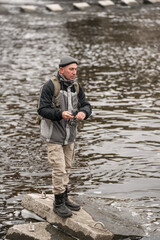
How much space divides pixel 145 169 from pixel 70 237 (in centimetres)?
270

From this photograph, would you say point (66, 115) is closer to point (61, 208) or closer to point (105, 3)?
point (61, 208)

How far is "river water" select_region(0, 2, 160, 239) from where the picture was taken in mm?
7957

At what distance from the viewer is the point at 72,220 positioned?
6500 mm

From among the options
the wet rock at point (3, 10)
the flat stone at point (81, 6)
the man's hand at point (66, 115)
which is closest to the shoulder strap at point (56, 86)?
the man's hand at point (66, 115)

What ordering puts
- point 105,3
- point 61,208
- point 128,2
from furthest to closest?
point 128,2
point 105,3
point 61,208

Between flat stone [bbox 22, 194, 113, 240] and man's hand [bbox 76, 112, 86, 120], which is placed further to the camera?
man's hand [bbox 76, 112, 86, 120]

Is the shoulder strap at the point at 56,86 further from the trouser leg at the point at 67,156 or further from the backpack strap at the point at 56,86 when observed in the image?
the trouser leg at the point at 67,156

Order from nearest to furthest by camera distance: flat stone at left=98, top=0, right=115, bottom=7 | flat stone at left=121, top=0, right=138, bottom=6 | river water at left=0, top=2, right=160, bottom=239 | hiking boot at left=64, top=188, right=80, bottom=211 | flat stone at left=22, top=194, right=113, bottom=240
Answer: flat stone at left=22, top=194, right=113, bottom=240 → hiking boot at left=64, top=188, right=80, bottom=211 → river water at left=0, top=2, right=160, bottom=239 → flat stone at left=98, top=0, right=115, bottom=7 → flat stone at left=121, top=0, right=138, bottom=6

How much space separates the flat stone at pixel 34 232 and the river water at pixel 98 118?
20 centimetres

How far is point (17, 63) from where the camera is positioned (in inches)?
740

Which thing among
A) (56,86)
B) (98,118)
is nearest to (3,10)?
(98,118)

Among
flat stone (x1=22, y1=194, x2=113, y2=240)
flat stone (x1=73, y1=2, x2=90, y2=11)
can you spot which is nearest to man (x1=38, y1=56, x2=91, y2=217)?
flat stone (x1=22, y1=194, x2=113, y2=240)

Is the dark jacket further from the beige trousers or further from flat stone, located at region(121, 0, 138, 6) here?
flat stone, located at region(121, 0, 138, 6)

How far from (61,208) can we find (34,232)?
0.43 m
